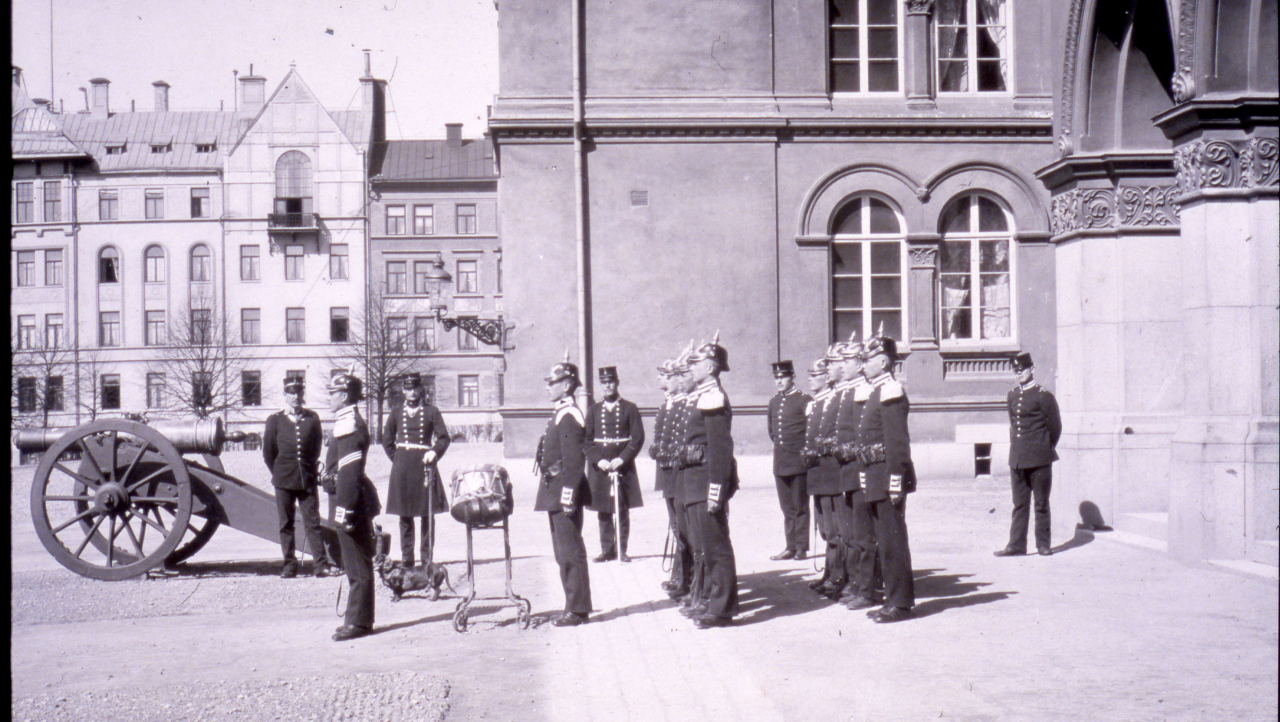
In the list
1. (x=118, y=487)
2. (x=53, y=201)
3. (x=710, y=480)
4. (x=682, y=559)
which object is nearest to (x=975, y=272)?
(x=682, y=559)

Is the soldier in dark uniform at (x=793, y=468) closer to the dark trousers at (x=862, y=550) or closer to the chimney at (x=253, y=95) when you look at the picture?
the dark trousers at (x=862, y=550)

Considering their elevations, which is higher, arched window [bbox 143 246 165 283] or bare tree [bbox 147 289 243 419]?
arched window [bbox 143 246 165 283]

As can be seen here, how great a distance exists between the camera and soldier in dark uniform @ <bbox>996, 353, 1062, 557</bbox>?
11734 mm

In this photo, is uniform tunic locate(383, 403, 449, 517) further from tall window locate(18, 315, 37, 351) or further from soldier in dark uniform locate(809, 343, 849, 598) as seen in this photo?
tall window locate(18, 315, 37, 351)

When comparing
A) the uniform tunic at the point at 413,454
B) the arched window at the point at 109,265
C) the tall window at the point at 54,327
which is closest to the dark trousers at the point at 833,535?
the uniform tunic at the point at 413,454

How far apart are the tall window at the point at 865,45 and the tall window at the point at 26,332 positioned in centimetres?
3872

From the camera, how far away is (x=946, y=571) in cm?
1082

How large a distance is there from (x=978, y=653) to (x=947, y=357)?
45.1ft

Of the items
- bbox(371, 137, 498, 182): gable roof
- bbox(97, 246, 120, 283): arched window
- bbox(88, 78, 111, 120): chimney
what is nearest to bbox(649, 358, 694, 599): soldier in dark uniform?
bbox(88, 78, 111, 120): chimney

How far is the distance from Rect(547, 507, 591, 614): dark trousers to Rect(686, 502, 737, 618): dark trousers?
859 mm

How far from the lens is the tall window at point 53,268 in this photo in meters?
54.7

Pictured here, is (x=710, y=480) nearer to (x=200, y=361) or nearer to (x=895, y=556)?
(x=895, y=556)

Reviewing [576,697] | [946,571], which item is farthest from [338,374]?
[946,571]

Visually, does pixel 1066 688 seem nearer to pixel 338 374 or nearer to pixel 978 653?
pixel 978 653
